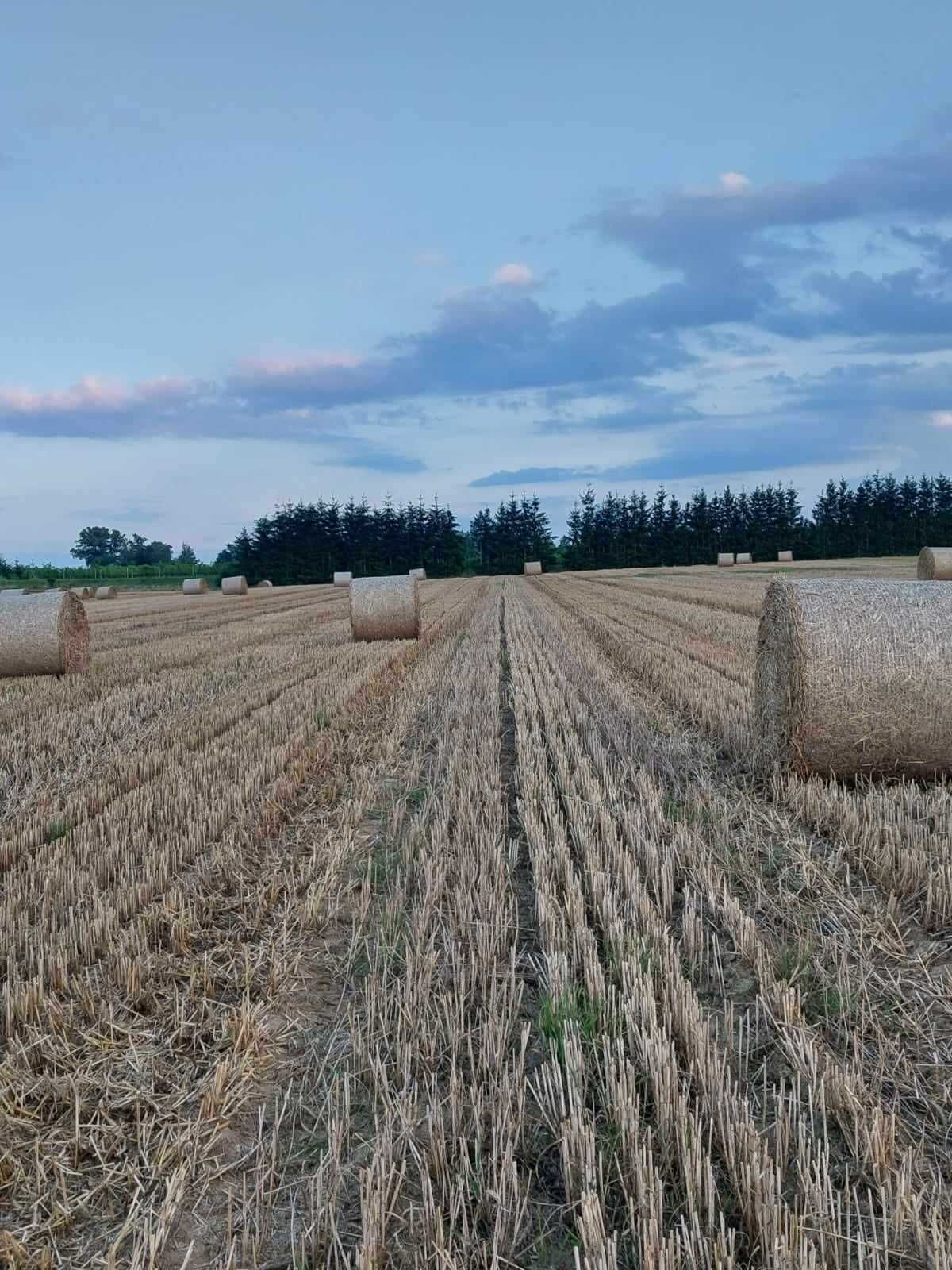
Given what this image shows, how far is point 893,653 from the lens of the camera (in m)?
5.79

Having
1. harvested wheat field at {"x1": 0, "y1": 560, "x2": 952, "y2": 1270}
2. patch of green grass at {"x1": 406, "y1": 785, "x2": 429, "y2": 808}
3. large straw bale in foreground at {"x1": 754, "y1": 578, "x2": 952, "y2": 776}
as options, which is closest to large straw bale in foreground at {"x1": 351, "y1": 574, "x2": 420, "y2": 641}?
harvested wheat field at {"x1": 0, "y1": 560, "x2": 952, "y2": 1270}

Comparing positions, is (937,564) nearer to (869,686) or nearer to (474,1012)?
(869,686)

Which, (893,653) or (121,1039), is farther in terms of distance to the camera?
(893,653)

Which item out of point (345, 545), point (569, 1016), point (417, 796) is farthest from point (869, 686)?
point (345, 545)

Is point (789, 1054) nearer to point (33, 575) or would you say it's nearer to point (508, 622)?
point (508, 622)

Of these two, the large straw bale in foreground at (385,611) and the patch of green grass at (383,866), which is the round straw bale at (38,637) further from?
the patch of green grass at (383,866)

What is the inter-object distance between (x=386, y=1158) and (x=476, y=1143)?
25cm

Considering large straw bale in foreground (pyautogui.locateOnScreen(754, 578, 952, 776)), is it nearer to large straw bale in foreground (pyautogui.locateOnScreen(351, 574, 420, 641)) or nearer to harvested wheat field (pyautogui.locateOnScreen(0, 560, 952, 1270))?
harvested wheat field (pyautogui.locateOnScreen(0, 560, 952, 1270))

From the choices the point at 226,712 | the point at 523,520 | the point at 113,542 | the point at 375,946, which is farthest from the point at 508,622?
the point at 113,542

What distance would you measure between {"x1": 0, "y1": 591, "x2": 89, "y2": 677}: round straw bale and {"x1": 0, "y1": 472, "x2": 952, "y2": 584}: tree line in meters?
64.0

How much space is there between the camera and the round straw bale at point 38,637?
38.2 feet

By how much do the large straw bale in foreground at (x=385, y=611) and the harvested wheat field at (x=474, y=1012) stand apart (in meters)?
8.38

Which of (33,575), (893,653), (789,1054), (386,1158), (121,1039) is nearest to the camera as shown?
(386,1158)

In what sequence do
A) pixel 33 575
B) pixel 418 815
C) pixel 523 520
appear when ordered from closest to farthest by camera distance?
pixel 418 815, pixel 33 575, pixel 523 520
